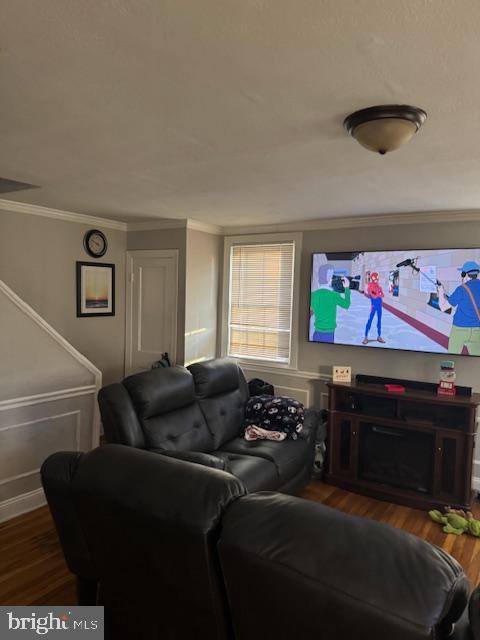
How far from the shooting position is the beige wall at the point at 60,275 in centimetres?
389

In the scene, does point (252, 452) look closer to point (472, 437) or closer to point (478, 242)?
point (472, 437)

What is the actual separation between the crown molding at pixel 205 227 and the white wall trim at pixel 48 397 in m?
1.98

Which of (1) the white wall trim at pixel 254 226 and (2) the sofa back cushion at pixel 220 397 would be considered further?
(1) the white wall trim at pixel 254 226

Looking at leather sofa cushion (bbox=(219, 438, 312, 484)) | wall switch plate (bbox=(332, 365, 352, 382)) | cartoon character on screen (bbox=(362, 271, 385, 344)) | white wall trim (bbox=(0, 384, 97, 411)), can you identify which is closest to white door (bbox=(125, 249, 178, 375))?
white wall trim (bbox=(0, 384, 97, 411))

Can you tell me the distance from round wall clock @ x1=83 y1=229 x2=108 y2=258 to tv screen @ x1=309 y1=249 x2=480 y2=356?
2.24m

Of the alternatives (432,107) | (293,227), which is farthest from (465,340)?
(432,107)

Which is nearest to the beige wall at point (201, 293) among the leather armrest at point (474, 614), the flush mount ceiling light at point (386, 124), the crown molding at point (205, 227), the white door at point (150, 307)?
the crown molding at point (205, 227)

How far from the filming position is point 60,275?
14.0 feet

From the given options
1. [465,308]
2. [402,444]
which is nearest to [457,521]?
[402,444]

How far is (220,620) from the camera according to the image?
4.11 ft

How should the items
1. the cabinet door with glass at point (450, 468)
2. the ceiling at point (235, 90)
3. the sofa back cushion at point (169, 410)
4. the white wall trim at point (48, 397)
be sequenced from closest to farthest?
the ceiling at point (235, 90) → the sofa back cushion at point (169, 410) → the white wall trim at point (48, 397) → the cabinet door with glass at point (450, 468)

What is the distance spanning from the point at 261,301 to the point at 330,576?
13.0ft

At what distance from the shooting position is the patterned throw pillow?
140 inches

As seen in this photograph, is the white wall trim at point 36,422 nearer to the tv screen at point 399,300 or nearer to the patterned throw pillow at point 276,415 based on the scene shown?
the patterned throw pillow at point 276,415
